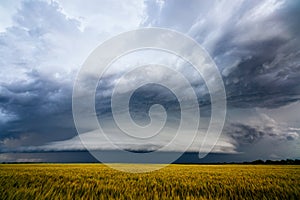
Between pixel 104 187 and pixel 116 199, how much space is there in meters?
1.51

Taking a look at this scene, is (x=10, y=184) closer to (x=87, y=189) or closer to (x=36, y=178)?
(x=36, y=178)

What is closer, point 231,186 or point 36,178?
point 231,186

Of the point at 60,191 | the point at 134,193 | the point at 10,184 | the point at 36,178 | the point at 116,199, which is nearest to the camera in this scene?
the point at 116,199

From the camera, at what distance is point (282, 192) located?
26.6 feet

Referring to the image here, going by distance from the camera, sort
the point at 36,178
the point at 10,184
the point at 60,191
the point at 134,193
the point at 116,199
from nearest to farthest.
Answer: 1. the point at 116,199
2. the point at 134,193
3. the point at 60,191
4. the point at 10,184
5. the point at 36,178

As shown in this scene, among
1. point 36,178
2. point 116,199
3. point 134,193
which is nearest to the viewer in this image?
point 116,199

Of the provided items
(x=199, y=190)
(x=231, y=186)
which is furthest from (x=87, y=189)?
(x=231, y=186)

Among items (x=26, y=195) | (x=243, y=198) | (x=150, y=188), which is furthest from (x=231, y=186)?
(x=26, y=195)

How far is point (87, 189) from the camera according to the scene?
27.1 ft

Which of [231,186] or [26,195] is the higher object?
[231,186]

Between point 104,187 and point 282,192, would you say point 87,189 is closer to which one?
point 104,187

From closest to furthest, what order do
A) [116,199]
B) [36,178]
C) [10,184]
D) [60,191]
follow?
[116,199]
[60,191]
[10,184]
[36,178]

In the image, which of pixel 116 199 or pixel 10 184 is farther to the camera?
pixel 10 184

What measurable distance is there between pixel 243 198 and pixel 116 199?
3866 millimetres
